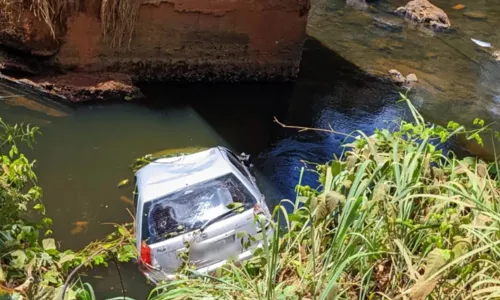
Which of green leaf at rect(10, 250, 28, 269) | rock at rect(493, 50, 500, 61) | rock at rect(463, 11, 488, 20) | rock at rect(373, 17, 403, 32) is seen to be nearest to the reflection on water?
green leaf at rect(10, 250, 28, 269)

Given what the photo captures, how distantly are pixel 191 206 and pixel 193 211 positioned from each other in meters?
0.09

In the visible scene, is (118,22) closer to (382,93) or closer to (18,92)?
(18,92)

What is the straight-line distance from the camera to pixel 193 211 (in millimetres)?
6188

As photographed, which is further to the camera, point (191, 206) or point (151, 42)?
point (151, 42)

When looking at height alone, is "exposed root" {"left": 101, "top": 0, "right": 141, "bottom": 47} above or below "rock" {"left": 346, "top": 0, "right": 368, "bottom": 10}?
below

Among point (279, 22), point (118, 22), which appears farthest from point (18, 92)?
point (279, 22)

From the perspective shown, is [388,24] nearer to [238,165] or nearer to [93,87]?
[93,87]

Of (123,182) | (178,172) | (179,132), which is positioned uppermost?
(178,172)

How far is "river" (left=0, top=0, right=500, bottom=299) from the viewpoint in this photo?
8.40 meters

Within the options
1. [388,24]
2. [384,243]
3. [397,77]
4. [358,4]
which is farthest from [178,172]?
[358,4]

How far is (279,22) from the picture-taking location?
12938mm

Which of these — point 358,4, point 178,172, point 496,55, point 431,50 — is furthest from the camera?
point 358,4

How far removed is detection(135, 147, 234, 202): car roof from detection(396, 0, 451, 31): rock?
1427 centimetres

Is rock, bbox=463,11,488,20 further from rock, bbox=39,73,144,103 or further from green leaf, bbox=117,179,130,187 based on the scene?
green leaf, bbox=117,179,130,187
